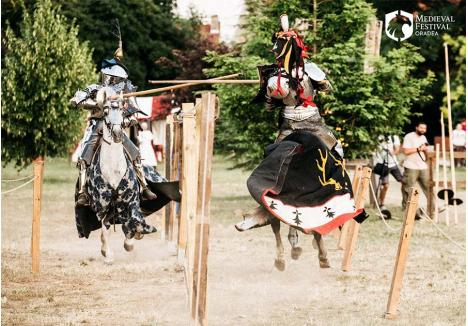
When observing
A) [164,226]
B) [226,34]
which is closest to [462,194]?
[164,226]

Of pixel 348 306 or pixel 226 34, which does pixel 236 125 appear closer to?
pixel 348 306

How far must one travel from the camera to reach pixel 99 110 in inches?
539

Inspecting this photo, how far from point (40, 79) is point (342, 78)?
42.8 feet

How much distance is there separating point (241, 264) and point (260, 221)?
10.6ft

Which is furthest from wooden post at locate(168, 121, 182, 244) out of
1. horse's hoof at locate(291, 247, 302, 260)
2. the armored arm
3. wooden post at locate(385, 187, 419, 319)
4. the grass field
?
wooden post at locate(385, 187, 419, 319)

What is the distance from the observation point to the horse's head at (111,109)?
43.6ft

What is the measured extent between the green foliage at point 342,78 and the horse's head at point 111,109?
26.4 feet

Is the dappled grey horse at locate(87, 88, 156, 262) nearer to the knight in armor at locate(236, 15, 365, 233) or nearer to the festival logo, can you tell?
the knight in armor at locate(236, 15, 365, 233)

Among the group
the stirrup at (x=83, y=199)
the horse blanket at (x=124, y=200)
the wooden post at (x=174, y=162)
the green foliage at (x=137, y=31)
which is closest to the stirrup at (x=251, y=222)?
the horse blanket at (x=124, y=200)

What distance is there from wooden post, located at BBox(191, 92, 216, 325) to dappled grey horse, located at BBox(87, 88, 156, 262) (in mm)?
4620

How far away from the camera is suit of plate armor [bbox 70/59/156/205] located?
44.8 feet

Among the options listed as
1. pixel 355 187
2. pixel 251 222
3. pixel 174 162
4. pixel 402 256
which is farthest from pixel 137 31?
pixel 402 256

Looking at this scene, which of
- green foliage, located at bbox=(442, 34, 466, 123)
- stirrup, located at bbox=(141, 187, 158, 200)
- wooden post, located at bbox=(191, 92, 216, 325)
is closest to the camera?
wooden post, located at bbox=(191, 92, 216, 325)

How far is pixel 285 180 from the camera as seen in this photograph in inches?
458
